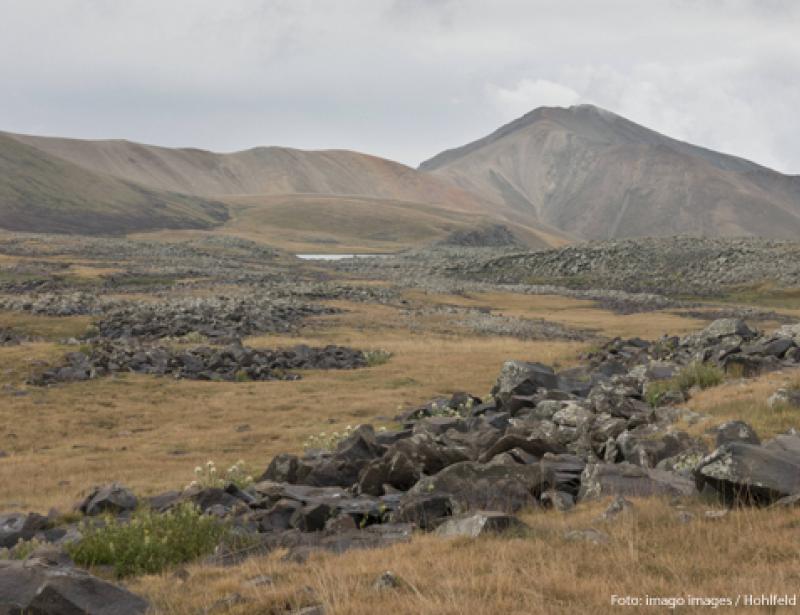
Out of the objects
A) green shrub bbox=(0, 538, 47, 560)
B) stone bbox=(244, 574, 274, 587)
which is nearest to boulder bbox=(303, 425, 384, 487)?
green shrub bbox=(0, 538, 47, 560)

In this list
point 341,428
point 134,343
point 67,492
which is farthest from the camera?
point 134,343

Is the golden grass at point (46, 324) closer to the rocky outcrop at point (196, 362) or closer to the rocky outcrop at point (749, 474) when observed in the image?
the rocky outcrop at point (196, 362)

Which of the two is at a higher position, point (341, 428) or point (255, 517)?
point (255, 517)

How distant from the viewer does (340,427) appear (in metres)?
25.5

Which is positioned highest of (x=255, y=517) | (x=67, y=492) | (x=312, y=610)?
(x=312, y=610)

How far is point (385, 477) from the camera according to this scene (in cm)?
1368

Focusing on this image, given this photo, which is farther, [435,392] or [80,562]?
[435,392]

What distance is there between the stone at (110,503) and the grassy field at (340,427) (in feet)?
3.32

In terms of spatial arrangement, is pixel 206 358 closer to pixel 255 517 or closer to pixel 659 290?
pixel 255 517

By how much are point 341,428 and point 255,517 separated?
42.6 feet

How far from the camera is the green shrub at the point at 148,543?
9.92 m

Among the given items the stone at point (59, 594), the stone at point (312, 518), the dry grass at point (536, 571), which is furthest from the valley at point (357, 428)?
the stone at point (59, 594)

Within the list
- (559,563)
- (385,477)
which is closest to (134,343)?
(385,477)

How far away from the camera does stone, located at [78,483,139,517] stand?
14859 mm
